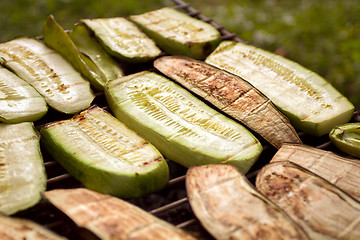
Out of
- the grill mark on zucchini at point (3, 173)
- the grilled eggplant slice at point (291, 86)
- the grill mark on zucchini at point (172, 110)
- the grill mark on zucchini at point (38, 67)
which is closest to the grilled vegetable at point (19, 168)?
the grill mark on zucchini at point (3, 173)

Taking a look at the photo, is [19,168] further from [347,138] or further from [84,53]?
[347,138]

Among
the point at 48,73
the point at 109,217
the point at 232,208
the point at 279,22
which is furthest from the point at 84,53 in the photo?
the point at 279,22

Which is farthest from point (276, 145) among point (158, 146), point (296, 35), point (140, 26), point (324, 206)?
point (296, 35)

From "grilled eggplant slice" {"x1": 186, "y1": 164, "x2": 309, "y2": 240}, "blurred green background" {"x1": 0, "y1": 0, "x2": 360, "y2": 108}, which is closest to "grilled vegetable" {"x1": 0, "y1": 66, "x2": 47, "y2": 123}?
"grilled eggplant slice" {"x1": 186, "y1": 164, "x2": 309, "y2": 240}

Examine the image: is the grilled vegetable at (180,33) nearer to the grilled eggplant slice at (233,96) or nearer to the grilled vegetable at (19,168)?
the grilled eggplant slice at (233,96)

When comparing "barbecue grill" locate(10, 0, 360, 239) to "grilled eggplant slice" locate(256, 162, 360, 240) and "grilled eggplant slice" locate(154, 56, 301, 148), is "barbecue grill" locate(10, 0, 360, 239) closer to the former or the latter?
"grilled eggplant slice" locate(154, 56, 301, 148)

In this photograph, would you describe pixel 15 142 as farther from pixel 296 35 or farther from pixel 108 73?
pixel 296 35
